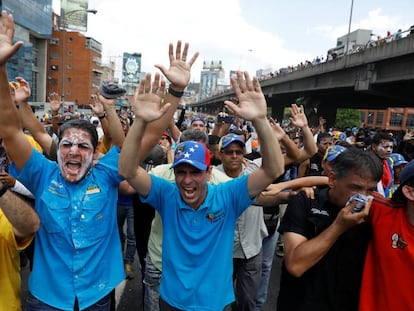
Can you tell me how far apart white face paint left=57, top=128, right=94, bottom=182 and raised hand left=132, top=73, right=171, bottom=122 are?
1.48 feet

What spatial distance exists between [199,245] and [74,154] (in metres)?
1.00

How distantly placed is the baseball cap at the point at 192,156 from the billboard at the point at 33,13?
171 feet

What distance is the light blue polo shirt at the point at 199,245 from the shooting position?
2242mm

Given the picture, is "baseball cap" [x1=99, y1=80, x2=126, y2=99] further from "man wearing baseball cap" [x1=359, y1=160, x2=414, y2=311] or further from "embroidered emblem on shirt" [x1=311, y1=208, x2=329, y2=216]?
"man wearing baseball cap" [x1=359, y1=160, x2=414, y2=311]

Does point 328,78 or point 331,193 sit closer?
point 331,193

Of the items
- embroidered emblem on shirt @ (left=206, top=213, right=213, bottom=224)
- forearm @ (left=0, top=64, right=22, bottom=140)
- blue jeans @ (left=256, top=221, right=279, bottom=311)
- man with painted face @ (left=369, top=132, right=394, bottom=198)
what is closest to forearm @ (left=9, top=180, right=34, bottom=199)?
forearm @ (left=0, top=64, right=22, bottom=140)

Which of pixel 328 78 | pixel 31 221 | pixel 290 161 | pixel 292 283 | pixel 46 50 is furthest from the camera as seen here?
pixel 46 50

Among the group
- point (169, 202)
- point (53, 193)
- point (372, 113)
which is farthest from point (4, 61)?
point (372, 113)

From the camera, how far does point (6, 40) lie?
2.14 meters

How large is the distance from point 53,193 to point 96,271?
569 millimetres

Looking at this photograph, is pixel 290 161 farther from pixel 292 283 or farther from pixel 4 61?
pixel 4 61

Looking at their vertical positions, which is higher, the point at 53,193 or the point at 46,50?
the point at 46,50

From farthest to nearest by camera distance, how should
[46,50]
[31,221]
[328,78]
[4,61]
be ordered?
1. [46,50]
2. [328,78]
3. [4,61]
4. [31,221]

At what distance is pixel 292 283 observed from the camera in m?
2.21
